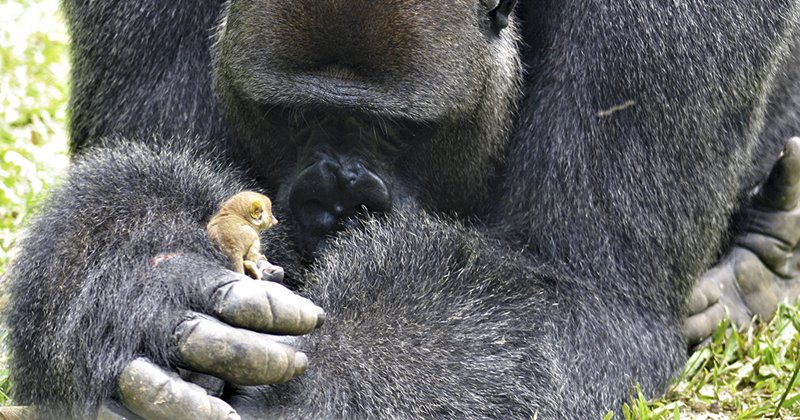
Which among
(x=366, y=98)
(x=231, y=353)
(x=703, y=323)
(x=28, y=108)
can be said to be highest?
(x=366, y=98)

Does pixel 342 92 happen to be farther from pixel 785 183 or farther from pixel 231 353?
pixel 785 183

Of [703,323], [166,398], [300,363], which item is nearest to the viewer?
[166,398]

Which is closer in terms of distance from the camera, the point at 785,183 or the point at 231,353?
the point at 231,353

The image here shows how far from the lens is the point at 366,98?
3.63 m

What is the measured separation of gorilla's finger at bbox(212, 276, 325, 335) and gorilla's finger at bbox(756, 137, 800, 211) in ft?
7.31

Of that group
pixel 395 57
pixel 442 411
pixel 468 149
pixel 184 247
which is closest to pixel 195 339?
pixel 184 247

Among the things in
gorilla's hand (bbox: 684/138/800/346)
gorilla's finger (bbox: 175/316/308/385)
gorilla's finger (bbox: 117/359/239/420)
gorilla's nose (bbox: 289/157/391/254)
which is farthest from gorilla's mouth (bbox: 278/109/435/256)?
gorilla's hand (bbox: 684/138/800/346)

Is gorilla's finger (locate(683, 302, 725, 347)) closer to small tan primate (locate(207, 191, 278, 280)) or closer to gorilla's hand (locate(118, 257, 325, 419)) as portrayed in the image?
small tan primate (locate(207, 191, 278, 280))

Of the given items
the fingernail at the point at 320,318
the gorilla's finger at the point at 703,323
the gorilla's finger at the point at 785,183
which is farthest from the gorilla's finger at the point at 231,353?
the gorilla's finger at the point at 785,183

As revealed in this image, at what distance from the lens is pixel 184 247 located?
3.45m

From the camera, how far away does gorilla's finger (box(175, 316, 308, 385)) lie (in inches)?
118

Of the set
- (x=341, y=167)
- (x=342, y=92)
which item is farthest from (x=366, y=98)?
(x=341, y=167)

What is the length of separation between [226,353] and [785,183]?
2.53m

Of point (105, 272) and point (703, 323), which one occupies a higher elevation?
point (105, 272)
